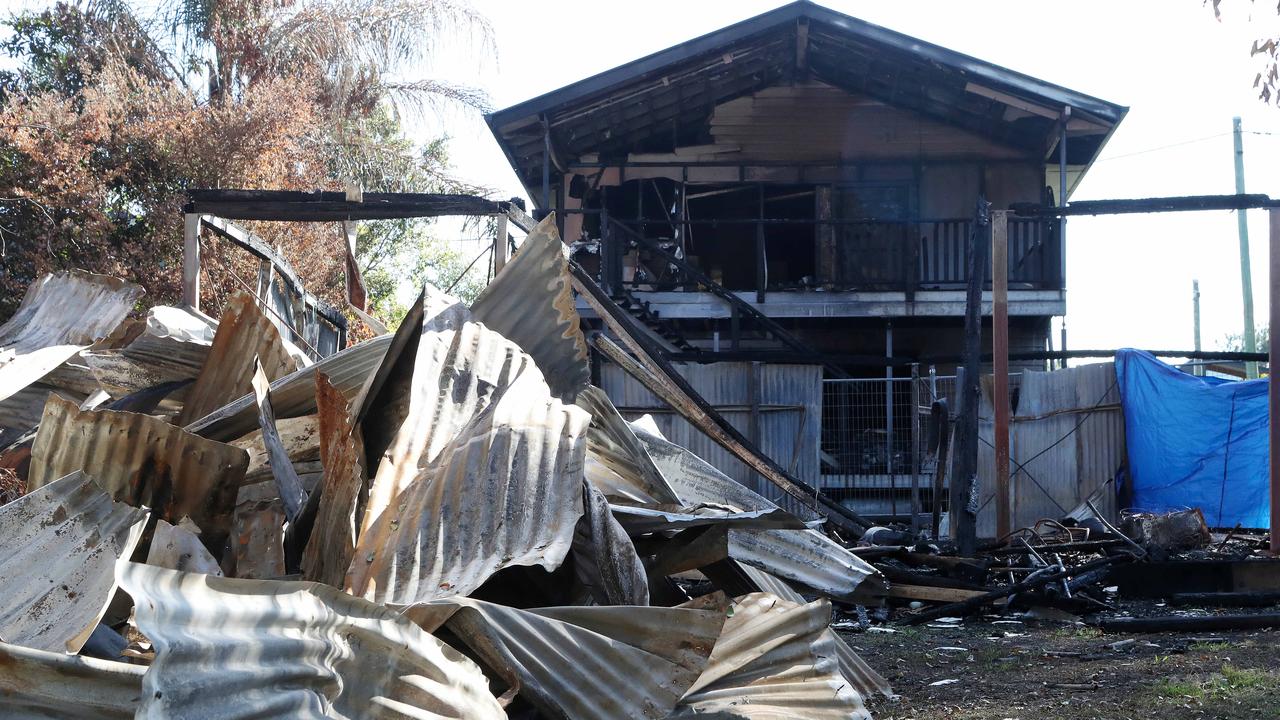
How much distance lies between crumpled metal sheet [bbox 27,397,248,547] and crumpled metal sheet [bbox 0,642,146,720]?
1.13m

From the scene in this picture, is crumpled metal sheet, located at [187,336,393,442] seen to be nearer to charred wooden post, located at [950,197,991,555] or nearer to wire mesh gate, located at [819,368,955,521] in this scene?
charred wooden post, located at [950,197,991,555]

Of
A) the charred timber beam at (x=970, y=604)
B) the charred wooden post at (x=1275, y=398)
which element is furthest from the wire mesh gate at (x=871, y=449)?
the charred timber beam at (x=970, y=604)

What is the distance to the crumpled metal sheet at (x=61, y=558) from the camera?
7.48ft

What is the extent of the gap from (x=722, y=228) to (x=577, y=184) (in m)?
3.16

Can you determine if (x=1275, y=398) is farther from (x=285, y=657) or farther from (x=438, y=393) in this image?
(x=285, y=657)

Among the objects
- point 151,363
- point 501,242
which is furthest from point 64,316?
point 501,242

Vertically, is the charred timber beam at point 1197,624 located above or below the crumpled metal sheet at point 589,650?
below

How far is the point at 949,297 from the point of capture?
14.5 metres

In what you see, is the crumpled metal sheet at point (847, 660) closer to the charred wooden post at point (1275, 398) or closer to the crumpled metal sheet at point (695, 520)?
the crumpled metal sheet at point (695, 520)

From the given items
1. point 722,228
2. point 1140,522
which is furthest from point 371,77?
point 1140,522

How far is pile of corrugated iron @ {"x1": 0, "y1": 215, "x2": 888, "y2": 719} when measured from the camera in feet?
6.23

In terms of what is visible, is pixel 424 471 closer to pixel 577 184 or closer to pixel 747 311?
pixel 747 311

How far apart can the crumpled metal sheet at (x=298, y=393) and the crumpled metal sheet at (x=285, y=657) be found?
1.43 meters

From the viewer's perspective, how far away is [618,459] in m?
3.68
